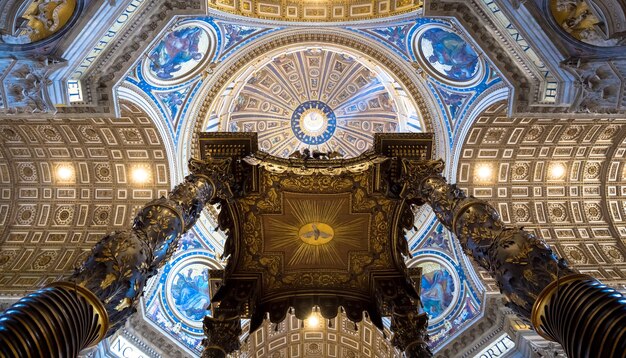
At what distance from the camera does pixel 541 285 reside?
424 centimetres

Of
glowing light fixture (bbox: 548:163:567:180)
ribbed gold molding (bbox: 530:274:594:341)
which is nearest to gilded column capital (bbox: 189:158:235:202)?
ribbed gold molding (bbox: 530:274:594:341)

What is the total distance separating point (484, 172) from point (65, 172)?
1494cm

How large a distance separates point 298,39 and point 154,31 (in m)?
5.63

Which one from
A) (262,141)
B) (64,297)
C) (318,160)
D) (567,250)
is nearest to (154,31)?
(318,160)

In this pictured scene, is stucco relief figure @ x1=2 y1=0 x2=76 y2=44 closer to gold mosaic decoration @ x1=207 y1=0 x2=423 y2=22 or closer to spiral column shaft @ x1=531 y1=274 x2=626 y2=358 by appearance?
gold mosaic decoration @ x1=207 y1=0 x2=423 y2=22

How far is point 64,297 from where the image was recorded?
382 cm

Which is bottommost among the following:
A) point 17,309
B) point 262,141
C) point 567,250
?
point 17,309

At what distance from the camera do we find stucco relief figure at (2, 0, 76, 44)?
745 centimetres

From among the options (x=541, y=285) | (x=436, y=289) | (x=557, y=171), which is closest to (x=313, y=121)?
(x=436, y=289)

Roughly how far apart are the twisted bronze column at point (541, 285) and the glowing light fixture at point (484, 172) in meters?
9.40

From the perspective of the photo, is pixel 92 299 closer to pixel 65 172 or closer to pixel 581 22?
pixel 581 22

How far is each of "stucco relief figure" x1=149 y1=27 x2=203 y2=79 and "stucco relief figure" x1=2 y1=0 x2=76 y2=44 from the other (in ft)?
14.7

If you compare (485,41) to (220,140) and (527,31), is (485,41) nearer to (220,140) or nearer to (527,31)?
(527,31)

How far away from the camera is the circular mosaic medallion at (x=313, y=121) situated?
2278cm
